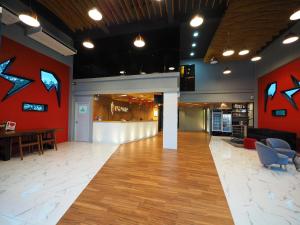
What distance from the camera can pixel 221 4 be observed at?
4668mm

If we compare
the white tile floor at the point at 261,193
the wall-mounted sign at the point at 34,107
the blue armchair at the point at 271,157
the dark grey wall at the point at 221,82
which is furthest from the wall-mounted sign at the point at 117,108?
the blue armchair at the point at 271,157

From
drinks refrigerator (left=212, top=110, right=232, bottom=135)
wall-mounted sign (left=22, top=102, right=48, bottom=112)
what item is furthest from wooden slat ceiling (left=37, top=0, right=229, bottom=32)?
drinks refrigerator (left=212, top=110, right=232, bottom=135)

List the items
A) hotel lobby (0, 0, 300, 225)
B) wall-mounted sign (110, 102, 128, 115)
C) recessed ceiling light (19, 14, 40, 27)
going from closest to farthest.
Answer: hotel lobby (0, 0, 300, 225)
recessed ceiling light (19, 14, 40, 27)
wall-mounted sign (110, 102, 128, 115)

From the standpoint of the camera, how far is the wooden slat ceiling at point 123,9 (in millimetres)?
4387

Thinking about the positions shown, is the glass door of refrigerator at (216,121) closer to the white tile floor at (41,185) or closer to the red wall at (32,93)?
the white tile floor at (41,185)

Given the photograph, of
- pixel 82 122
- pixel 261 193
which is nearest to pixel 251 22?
pixel 261 193

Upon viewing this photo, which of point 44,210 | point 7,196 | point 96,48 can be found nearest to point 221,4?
point 96,48

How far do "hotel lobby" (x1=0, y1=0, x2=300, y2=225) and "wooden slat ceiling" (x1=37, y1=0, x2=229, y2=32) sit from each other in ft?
0.14

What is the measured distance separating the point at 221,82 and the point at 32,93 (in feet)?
33.7

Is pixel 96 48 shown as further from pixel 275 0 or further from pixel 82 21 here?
pixel 275 0

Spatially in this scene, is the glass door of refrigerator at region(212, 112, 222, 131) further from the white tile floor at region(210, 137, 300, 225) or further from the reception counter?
the white tile floor at region(210, 137, 300, 225)

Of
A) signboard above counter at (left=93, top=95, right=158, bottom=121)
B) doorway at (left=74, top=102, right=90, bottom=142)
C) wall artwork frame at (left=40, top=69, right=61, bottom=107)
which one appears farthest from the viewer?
signboard above counter at (left=93, top=95, right=158, bottom=121)

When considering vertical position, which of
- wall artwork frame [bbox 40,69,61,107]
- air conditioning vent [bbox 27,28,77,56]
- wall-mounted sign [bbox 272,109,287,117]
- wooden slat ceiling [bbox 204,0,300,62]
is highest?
wooden slat ceiling [bbox 204,0,300,62]

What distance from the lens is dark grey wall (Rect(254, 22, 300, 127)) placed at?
556 cm
